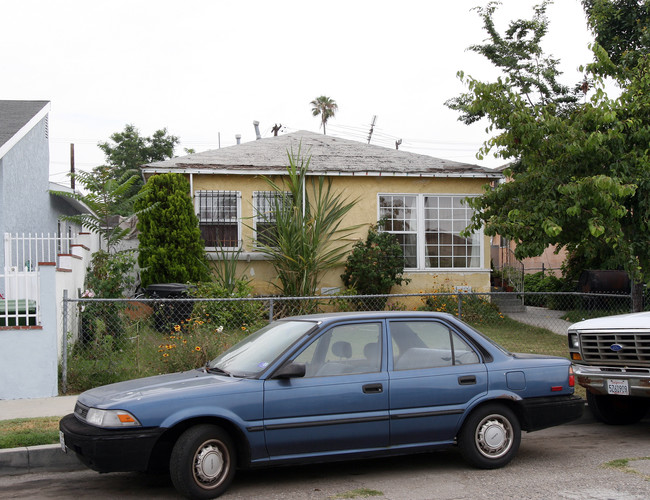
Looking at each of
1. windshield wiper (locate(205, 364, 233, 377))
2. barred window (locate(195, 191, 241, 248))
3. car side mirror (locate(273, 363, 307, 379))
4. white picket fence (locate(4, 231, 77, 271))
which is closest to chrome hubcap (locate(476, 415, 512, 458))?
car side mirror (locate(273, 363, 307, 379))

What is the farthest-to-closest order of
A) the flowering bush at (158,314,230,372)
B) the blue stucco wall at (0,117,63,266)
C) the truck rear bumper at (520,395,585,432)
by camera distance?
the blue stucco wall at (0,117,63,266) → the flowering bush at (158,314,230,372) → the truck rear bumper at (520,395,585,432)

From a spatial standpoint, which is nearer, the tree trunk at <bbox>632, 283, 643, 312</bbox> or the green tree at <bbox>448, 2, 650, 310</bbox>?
the green tree at <bbox>448, 2, 650, 310</bbox>

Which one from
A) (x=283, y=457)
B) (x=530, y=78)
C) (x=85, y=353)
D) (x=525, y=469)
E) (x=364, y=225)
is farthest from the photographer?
(x=530, y=78)

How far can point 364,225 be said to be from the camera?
16.8m

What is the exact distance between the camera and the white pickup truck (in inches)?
292

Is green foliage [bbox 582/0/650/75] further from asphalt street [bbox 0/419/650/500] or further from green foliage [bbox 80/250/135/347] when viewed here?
asphalt street [bbox 0/419/650/500]

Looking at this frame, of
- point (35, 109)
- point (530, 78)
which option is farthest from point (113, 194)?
point (530, 78)

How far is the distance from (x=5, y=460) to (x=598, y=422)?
664 centimetres

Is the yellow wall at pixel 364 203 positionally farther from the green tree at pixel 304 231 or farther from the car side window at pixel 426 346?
the car side window at pixel 426 346

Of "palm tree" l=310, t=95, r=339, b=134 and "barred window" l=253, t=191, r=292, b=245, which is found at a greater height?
"palm tree" l=310, t=95, r=339, b=134

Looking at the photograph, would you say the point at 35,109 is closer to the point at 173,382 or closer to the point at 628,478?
the point at 173,382

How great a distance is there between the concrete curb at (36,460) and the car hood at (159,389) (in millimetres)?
998

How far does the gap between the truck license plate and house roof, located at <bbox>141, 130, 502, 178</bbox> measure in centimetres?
983

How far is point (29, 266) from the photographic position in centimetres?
984
